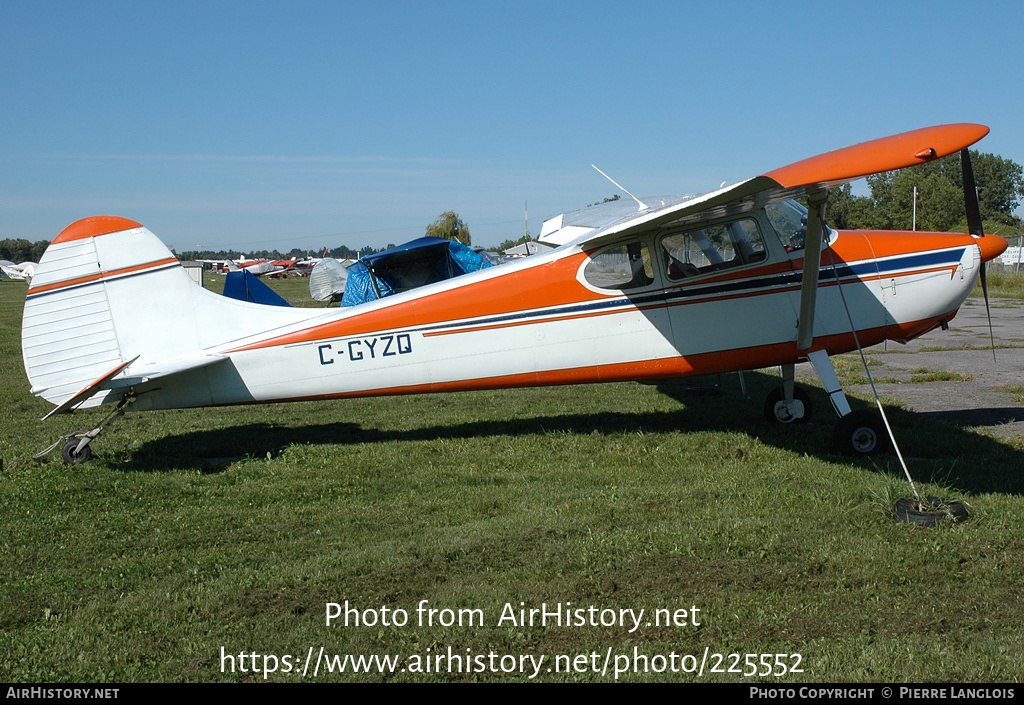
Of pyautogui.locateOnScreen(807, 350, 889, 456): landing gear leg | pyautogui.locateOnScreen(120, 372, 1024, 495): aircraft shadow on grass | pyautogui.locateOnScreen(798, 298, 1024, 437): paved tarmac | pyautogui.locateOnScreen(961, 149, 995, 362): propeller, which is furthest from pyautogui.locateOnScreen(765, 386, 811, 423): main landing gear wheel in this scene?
pyautogui.locateOnScreen(961, 149, 995, 362): propeller

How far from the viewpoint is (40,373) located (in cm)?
642

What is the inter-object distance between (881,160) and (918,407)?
4.81 metres

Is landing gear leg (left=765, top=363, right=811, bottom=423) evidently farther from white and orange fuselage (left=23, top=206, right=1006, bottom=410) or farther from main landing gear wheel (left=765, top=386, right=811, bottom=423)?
white and orange fuselage (left=23, top=206, right=1006, bottom=410)

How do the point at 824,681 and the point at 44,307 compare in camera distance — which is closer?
the point at 824,681

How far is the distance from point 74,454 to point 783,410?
6786mm

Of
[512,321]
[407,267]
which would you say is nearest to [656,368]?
[512,321]

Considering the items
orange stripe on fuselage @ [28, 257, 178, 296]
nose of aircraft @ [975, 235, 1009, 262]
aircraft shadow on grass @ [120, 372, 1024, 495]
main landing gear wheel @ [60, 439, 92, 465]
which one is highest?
orange stripe on fuselage @ [28, 257, 178, 296]

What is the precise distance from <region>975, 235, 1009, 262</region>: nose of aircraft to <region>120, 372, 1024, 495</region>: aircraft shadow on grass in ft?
Answer: 5.47

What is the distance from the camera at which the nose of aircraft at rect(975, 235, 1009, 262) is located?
7039 millimetres

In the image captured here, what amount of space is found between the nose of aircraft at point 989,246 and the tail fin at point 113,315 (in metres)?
6.39

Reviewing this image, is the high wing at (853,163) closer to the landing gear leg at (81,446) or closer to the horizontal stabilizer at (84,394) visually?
the horizontal stabilizer at (84,394)

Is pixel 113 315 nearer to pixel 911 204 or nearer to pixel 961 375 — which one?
pixel 961 375
